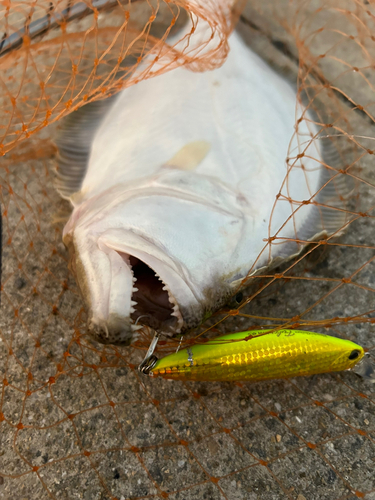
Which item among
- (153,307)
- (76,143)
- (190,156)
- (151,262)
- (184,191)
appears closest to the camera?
(151,262)

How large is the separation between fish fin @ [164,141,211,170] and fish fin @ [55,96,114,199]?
584 millimetres

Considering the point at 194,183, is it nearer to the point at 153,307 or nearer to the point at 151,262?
the point at 151,262

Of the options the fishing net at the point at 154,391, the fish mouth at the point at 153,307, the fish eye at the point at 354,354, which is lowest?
the fishing net at the point at 154,391

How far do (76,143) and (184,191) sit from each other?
892 millimetres

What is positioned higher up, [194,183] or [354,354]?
[194,183]

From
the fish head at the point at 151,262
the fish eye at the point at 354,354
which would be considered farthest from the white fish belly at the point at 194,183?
the fish eye at the point at 354,354

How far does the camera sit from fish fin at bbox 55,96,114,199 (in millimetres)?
1984

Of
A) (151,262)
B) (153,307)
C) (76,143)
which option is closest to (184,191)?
(151,262)

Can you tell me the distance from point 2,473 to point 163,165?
1.54m

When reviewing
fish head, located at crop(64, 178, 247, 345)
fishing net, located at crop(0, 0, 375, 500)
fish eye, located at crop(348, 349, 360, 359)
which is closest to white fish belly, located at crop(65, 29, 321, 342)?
fish head, located at crop(64, 178, 247, 345)

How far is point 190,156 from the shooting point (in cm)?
169

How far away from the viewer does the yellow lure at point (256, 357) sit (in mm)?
1516

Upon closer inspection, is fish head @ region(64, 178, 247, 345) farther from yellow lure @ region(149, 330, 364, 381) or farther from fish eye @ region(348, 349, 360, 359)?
fish eye @ region(348, 349, 360, 359)

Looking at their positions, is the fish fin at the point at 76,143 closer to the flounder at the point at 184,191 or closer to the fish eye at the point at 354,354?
the flounder at the point at 184,191
